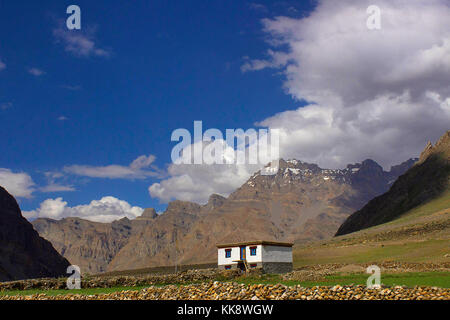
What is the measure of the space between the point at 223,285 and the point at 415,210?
6335 inches

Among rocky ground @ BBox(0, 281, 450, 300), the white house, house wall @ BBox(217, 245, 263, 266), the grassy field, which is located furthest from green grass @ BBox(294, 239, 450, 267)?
rocky ground @ BBox(0, 281, 450, 300)

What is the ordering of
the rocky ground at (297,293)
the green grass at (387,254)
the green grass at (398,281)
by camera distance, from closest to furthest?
the rocky ground at (297,293) → the green grass at (398,281) → the green grass at (387,254)

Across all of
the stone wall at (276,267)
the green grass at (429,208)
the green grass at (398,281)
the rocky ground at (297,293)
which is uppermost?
the green grass at (429,208)

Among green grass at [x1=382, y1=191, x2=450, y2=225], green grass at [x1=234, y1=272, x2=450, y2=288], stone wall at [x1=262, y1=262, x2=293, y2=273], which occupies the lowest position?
stone wall at [x1=262, y1=262, x2=293, y2=273]

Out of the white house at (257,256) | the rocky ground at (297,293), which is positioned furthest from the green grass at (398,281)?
the white house at (257,256)

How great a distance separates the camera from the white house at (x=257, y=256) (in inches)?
2434

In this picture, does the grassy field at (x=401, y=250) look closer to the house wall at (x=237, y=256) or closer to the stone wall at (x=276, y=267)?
the stone wall at (x=276, y=267)

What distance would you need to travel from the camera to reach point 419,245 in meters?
82.8

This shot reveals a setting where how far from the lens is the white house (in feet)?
203

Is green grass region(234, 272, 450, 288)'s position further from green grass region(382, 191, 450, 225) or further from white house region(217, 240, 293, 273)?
green grass region(382, 191, 450, 225)

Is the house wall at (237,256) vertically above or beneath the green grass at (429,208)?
beneath

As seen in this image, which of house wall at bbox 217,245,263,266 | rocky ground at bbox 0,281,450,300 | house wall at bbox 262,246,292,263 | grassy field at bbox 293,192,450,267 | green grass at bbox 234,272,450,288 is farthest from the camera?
grassy field at bbox 293,192,450,267

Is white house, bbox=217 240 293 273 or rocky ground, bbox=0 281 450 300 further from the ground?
rocky ground, bbox=0 281 450 300

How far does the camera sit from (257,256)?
61969mm
